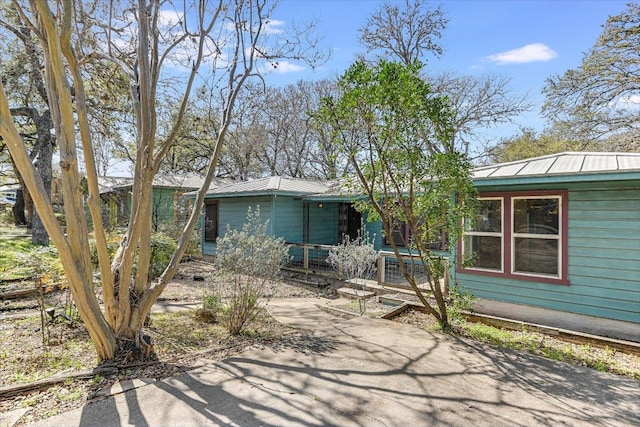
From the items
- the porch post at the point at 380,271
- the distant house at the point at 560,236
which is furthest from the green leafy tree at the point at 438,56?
the distant house at the point at 560,236

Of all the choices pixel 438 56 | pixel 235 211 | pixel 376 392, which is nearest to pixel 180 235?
pixel 235 211

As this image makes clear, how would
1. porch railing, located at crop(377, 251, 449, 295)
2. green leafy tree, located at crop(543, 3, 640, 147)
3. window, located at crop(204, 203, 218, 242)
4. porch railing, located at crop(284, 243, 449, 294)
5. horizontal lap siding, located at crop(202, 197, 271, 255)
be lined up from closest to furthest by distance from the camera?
1. porch railing, located at crop(377, 251, 449, 295)
2. porch railing, located at crop(284, 243, 449, 294)
3. horizontal lap siding, located at crop(202, 197, 271, 255)
4. green leafy tree, located at crop(543, 3, 640, 147)
5. window, located at crop(204, 203, 218, 242)

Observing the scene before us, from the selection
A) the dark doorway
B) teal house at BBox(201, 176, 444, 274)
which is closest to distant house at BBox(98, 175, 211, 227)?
teal house at BBox(201, 176, 444, 274)

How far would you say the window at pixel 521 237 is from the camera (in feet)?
20.5

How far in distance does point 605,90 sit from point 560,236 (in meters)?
10.9

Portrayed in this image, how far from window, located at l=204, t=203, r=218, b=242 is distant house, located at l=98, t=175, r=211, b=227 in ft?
8.60

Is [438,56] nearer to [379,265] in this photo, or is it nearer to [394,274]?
[394,274]

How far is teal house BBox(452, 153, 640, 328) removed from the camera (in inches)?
221

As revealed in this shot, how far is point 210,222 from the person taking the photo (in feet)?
46.1

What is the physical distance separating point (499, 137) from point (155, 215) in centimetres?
1891

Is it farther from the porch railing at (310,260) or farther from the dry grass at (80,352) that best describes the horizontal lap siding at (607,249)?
the porch railing at (310,260)

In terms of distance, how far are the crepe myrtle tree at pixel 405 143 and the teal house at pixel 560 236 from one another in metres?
1.04

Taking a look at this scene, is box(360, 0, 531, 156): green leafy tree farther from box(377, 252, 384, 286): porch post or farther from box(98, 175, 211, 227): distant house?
box(98, 175, 211, 227): distant house

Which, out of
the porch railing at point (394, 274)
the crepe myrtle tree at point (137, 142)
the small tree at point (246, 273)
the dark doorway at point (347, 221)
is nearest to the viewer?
the crepe myrtle tree at point (137, 142)
